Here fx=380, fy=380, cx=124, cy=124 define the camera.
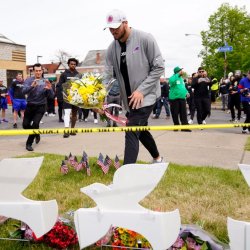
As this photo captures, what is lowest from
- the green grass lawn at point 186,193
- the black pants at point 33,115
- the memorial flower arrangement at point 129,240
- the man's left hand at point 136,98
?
the green grass lawn at point 186,193

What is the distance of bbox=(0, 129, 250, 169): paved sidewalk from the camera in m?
6.28

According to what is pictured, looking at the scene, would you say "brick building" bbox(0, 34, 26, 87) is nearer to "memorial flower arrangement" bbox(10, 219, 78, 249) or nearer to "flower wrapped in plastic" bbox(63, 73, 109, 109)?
"flower wrapped in plastic" bbox(63, 73, 109, 109)

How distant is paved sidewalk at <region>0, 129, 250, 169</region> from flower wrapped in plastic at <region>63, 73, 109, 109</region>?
8.08 feet

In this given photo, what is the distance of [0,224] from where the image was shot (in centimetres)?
322

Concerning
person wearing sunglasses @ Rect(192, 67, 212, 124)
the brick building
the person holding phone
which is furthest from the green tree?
the person holding phone

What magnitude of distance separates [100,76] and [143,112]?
1.97ft

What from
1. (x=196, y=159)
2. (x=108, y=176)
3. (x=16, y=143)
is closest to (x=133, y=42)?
(x=108, y=176)

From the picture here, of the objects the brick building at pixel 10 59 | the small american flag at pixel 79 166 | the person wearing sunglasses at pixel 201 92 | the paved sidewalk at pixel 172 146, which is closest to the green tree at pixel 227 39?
the brick building at pixel 10 59

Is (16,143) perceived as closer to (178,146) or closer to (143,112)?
(178,146)

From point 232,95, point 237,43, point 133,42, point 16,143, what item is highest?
point 237,43

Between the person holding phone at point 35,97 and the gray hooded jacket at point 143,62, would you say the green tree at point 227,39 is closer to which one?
the person holding phone at point 35,97

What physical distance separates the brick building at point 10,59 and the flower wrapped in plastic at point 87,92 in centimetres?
3585

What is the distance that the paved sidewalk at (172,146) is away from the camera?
6277 millimetres

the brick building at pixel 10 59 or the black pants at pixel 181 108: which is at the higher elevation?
the brick building at pixel 10 59
